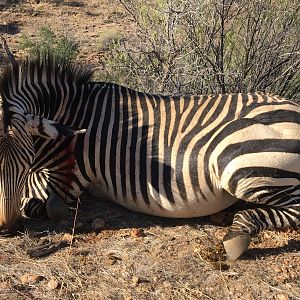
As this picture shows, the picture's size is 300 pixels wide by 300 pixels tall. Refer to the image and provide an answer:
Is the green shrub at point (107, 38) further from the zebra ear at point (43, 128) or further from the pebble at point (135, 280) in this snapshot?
the pebble at point (135, 280)

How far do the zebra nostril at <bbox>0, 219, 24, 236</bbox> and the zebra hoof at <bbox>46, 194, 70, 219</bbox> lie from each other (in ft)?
0.99

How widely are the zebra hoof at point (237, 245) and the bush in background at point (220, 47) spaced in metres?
2.18

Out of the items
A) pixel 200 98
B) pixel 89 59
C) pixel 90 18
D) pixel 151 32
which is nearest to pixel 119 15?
pixel 90 18

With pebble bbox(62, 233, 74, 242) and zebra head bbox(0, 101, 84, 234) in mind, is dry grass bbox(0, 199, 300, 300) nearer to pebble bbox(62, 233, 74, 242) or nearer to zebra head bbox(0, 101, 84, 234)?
pebble bbox(62, 233, 74, 242)

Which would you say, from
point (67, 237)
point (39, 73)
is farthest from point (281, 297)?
point (39, 73)

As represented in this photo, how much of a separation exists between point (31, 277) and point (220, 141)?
171 cm

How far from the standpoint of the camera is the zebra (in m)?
Answer: 3.35

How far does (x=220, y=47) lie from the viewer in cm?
516

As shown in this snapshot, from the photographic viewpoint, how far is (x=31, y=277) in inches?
122

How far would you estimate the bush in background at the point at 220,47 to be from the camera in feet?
16.3

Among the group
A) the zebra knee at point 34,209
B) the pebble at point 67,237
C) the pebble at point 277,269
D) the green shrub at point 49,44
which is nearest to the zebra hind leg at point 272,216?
the pebble at point 277,269

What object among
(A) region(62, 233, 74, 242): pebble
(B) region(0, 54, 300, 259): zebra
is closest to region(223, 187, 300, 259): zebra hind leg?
(B) region(0, 54, 300, 259): zebra

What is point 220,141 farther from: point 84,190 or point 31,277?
point 31,277

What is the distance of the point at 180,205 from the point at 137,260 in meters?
0.60
